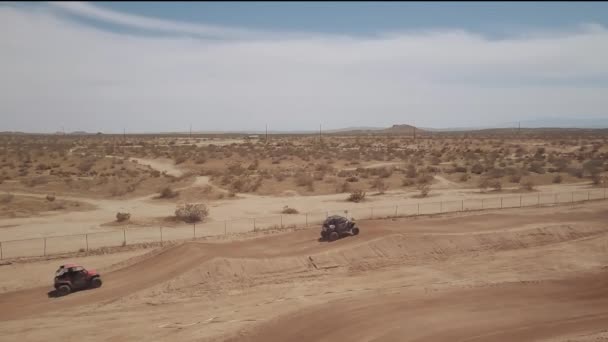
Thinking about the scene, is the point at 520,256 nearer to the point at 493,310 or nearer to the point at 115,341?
the point at 493,310

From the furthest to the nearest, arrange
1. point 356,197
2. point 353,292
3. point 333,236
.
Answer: point 356,197
point 333,236
point 353,292

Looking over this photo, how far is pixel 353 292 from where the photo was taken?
23531 millimetres

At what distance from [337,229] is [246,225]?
30.9 feet

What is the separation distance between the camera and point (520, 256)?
3030 centimetres

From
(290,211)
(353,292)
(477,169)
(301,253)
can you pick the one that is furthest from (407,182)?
(353,292)

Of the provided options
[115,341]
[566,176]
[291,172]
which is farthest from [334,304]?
[566,176]

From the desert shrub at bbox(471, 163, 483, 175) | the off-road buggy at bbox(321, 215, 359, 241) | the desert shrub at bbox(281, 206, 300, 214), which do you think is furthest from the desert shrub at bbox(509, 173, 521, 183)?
the off-road buggy at bbox(321, 215, 359, 241)

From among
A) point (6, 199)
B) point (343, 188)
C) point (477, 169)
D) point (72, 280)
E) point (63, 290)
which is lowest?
point (63, 290)

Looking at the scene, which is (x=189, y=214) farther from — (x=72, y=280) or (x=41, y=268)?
(x=72, y=280)

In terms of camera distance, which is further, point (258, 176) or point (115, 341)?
point (258, 176)

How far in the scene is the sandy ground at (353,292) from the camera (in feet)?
62.4

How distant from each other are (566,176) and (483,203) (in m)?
26.6

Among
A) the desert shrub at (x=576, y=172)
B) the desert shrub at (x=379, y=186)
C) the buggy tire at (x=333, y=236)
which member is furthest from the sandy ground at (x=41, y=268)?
the desert shrub at (x=576, y=172)

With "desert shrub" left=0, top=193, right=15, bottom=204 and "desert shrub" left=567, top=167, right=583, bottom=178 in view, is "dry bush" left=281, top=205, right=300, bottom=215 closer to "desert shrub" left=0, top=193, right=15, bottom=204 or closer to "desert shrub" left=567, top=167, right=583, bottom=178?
"desert shrub" left=0, top=193, right=15, bottom=204
